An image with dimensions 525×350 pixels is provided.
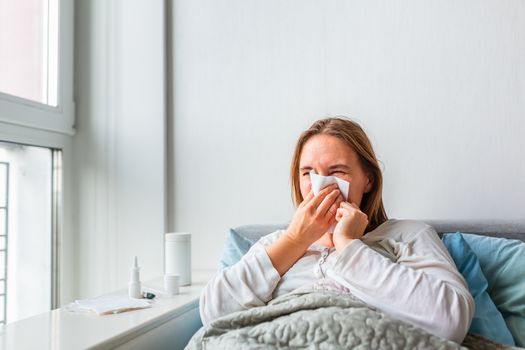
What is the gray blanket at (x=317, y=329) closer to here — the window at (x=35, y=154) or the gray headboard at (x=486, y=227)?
the gray headboard at (x=486, y=227)

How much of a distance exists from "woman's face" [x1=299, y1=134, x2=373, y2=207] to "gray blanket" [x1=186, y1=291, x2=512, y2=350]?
335mm

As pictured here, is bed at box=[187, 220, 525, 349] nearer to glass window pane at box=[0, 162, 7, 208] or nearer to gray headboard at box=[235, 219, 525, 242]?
gray headboard at box=[235, 219, 525, 242]

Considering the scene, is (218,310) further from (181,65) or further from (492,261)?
(181,65)

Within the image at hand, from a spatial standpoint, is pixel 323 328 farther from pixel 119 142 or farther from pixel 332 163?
pixel 119 142

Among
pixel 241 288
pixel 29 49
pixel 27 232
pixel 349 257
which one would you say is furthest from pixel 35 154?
pixel 349 257

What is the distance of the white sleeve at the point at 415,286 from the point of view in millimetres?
986

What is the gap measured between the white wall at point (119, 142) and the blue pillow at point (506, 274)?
118 cm

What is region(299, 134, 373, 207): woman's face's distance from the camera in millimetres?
1262

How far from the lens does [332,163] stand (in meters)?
1.26

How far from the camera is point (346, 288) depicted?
1114mm

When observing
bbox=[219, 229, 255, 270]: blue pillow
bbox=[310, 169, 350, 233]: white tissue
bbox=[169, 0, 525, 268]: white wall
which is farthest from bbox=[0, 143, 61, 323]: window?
bbox=[310, 169, 350, 233]: white tissue

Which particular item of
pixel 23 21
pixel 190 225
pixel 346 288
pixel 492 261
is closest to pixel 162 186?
pixel 190 225

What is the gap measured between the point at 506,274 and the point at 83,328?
3.53 feet

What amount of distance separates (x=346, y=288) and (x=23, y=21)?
154cm
